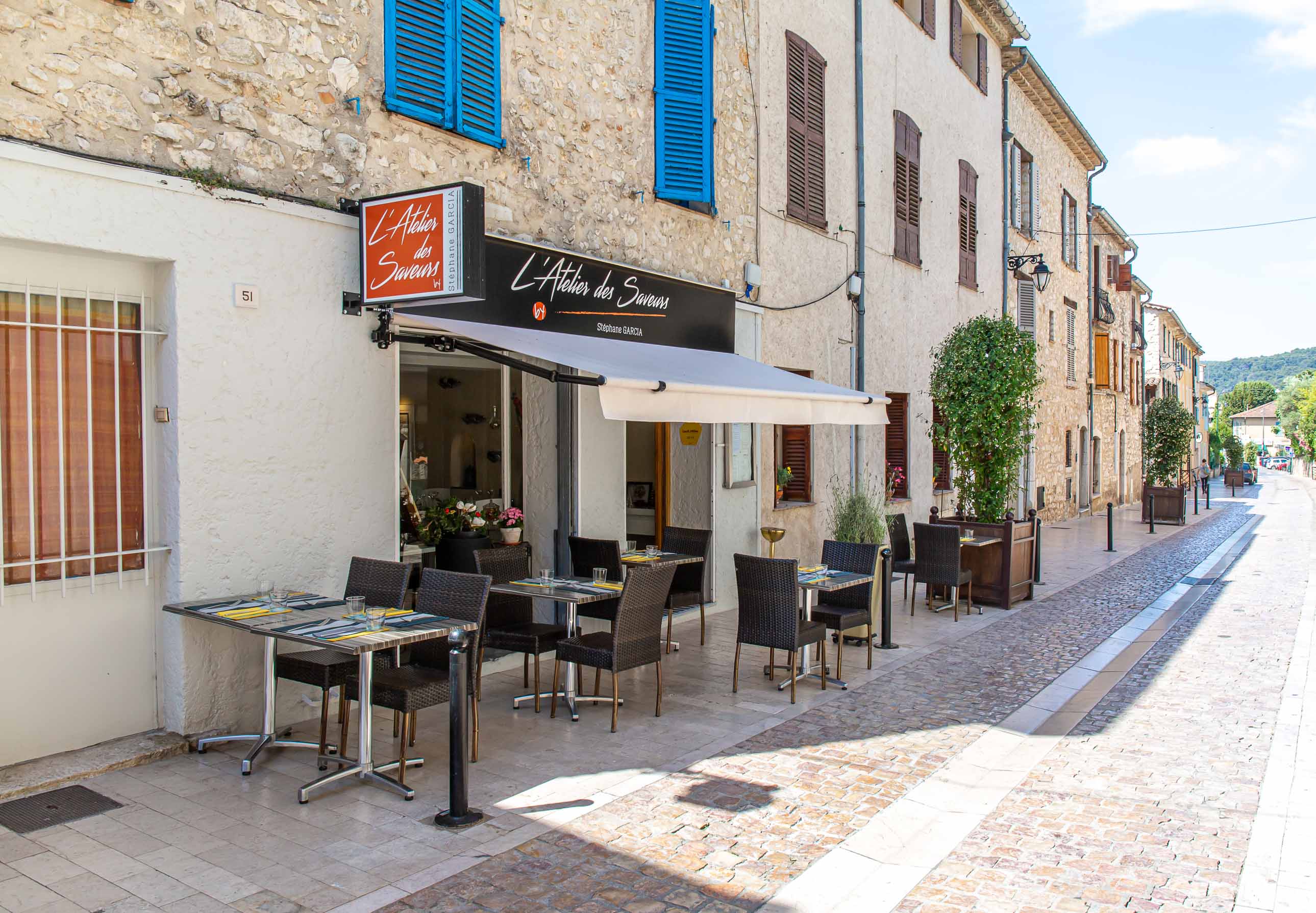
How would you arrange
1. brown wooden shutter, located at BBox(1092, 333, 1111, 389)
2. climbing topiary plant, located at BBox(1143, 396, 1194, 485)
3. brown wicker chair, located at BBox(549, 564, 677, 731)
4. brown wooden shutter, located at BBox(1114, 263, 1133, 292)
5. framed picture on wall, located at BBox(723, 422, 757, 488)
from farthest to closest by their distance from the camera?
brown wooden shutter, located at BBox(1114, 263, 1133, 292), brown wooden shutter, located at BBox(1092, 333, 1111, 389), climbing topiary plant, located at BBox(1143, 396, 1194, 485), framed picture on wall, located at BBox(723, 422, 757, 488), brown wicker chair, located at BBox(549, 564, 677, 731)

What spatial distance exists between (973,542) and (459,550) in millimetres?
5616

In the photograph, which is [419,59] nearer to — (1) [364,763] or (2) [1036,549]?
(1) [364,763]

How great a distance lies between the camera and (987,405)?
1039 cm

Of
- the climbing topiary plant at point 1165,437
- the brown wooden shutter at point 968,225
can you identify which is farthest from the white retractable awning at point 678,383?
the climbing topiary plant at point 1165,437

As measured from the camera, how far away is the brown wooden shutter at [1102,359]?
2711 centimetres

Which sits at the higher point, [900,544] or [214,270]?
[214,270]

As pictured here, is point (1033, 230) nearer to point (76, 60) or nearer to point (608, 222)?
point (608, 222)

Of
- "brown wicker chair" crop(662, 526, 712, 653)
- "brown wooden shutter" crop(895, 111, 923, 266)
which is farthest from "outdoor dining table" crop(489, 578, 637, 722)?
"brown wooden shutter" crop(895, 111, 923, 266)

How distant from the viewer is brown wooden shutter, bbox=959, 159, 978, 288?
16.8 metres

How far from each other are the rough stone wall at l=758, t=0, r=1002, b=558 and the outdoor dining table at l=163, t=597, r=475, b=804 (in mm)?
6394

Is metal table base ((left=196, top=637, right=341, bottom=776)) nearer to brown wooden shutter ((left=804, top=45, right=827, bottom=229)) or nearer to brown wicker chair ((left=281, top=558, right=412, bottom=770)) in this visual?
brown wicker chair ((left=281, top=558, right=412, bottom=770))

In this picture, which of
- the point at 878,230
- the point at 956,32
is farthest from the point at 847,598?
the point at 956,32

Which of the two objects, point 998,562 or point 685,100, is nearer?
point 685,100

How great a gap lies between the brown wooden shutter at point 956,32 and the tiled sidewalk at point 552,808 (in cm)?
1280
